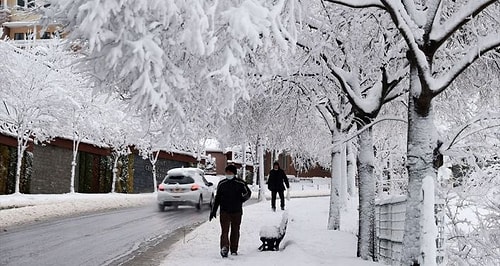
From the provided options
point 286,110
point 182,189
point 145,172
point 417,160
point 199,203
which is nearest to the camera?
point 417,160

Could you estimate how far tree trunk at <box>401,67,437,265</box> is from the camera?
23.3ft

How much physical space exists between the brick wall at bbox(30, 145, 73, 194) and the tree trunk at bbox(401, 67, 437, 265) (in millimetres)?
25024

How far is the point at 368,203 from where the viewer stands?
10.6 m

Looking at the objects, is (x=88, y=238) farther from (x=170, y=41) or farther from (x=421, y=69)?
(x=170, y=41)

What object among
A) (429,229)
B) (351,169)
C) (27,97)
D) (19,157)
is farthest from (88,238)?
(351,169)

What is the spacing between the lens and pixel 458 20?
22.1ft

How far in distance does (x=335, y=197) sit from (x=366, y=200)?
14.1ft

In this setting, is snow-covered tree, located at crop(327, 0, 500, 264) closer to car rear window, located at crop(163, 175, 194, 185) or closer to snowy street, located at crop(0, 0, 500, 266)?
snowy street, located at crop(0, 0, 500, 266)

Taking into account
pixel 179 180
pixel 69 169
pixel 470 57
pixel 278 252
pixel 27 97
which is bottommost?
pixel 278 252

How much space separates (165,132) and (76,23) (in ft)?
4.76

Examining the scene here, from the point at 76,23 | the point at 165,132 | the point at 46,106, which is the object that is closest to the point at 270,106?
the point at 165,132

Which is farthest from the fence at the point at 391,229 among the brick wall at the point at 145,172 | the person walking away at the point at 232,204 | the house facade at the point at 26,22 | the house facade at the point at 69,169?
the brick wall at the point at 145,172

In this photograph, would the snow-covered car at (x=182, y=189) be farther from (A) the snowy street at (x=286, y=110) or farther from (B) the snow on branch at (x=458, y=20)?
(B) the snow on branch at (x=458, y=20)

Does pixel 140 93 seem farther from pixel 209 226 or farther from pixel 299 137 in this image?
pixel 299 137
